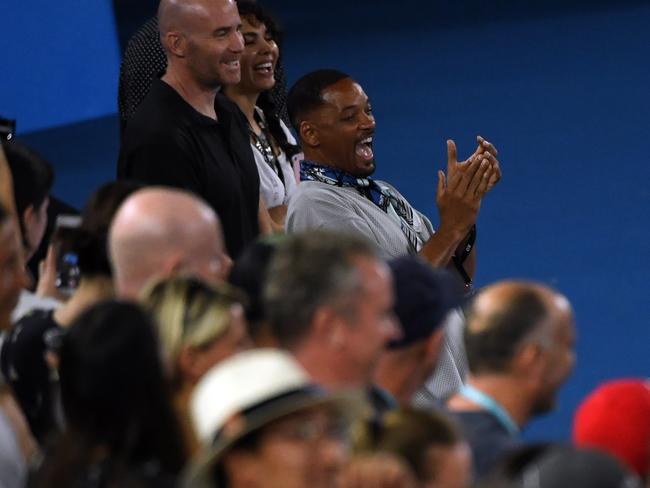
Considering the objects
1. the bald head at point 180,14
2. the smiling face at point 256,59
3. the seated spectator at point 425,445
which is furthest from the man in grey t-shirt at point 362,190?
the seated spectator at point 425,445

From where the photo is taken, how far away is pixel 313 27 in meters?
14.4

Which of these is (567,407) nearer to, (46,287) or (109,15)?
(46,287)

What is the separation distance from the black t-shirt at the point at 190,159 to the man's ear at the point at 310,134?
1.23 feet

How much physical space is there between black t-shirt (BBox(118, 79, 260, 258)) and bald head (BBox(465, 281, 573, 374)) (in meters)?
1.75

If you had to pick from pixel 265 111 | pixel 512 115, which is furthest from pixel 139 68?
pixel 512 115

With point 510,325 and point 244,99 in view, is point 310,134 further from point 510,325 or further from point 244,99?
point 510,325

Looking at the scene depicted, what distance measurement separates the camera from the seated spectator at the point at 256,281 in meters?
3.61

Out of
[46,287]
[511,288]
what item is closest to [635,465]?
[511,288]

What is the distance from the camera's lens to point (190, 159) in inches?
215

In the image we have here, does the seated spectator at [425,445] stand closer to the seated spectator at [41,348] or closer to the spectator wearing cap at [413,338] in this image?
Answer: the spectator wearing cap at [413,338]

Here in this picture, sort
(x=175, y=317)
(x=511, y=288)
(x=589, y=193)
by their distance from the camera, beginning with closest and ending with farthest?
(x=175, y=317)
(x=511, y=288)
(x=589, y=193)

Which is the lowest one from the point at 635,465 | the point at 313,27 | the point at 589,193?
the point at 313,27

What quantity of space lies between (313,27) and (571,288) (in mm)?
6560

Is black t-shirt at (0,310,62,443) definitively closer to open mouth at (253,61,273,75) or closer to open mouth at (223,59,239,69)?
open mouth at (223,59,239,69)
